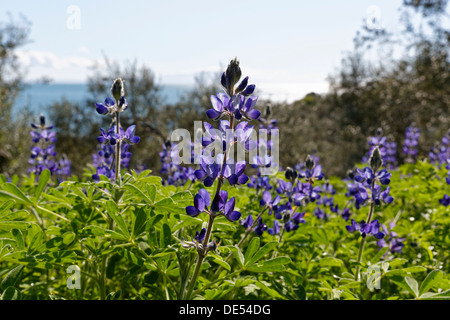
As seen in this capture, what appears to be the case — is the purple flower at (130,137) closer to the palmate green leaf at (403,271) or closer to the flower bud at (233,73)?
the flower bud at (233,73)

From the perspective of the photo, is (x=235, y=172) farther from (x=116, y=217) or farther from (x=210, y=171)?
(x=116, y=217)

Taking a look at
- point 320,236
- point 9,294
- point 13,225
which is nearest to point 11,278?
point 9,294

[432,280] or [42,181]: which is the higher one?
[42,181]

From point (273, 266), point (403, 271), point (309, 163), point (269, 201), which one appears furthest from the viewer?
point (309, 163)

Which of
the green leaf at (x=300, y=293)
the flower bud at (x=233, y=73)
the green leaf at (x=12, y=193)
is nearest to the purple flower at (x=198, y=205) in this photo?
the flower bud at (x=233, y=73)

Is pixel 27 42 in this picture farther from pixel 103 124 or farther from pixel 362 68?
pixel 362 68

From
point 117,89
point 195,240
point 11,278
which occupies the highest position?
point 117,89

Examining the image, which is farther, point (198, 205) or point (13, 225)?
point (13, 225)

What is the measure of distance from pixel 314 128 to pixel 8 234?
1634 cm

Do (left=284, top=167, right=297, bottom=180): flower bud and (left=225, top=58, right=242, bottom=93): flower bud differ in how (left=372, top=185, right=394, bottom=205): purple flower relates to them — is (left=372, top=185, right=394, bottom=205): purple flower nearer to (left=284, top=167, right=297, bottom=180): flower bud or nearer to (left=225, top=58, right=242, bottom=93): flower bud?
(left=284, top=167, right=297, bottom=180): flower bud

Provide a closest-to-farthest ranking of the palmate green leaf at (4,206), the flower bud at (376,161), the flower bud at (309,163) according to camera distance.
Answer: the palmate green leaf at (4,206) → the flower bud at (376,161) → the flower bud at (309,163)

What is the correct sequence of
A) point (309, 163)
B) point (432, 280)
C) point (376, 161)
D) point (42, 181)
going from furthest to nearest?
point (309, 163) → point (376, 161) → point (42, 181) → point (432, 280)

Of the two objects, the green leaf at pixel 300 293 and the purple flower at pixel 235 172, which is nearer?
the purple flower at pixel 235 172
